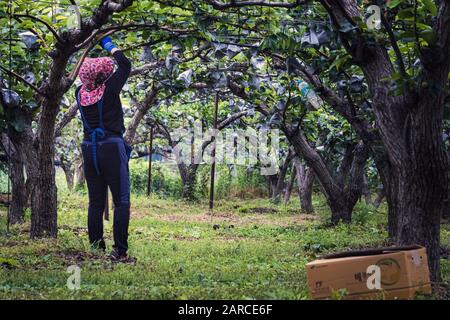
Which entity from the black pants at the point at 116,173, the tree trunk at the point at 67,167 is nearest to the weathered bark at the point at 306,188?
the black pants at the point at 116,173

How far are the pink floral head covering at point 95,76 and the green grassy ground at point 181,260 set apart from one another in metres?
1.43

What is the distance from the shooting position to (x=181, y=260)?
6.39 m

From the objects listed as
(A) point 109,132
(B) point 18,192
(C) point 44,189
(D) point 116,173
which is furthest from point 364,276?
(B) point 18,192

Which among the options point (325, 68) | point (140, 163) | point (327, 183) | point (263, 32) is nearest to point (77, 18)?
point (263, 32)

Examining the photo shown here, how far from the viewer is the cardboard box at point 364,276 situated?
155 inches

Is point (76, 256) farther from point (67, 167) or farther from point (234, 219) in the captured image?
point (67, 167)

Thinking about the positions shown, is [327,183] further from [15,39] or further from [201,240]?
[15,39]

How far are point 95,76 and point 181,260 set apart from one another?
190cm

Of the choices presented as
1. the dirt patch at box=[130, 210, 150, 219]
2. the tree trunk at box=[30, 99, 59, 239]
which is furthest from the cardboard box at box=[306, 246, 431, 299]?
the dirt patch at box=[130, 210, 150, 219]

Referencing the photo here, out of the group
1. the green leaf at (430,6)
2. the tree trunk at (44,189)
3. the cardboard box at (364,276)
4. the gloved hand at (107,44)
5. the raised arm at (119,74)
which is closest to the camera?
the cardboard box at (364,276)

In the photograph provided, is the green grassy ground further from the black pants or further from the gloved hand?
the gloved hand

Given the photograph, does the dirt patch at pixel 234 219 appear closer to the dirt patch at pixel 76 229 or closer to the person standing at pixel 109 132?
the dirt patch at pixel 76 229

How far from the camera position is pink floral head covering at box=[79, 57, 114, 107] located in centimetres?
596

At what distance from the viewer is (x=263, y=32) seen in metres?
7.66
